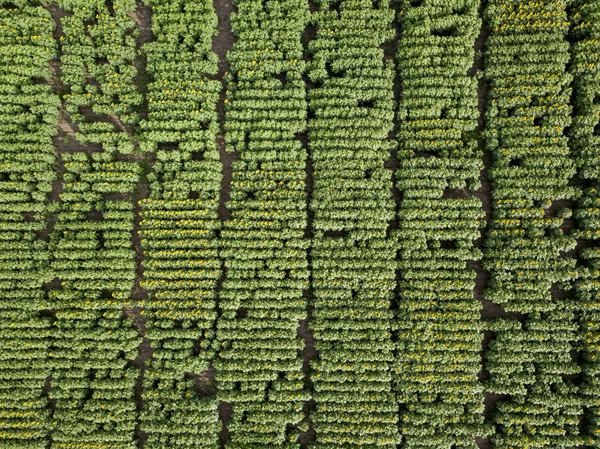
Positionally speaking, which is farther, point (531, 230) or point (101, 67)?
point (101, 67)

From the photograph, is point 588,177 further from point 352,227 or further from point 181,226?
Answer: point 181,226

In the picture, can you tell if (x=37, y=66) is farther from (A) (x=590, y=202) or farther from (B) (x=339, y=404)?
(A) (x=590, y=202)

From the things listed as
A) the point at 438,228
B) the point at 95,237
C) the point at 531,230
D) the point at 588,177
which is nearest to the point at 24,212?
the point at 95,237

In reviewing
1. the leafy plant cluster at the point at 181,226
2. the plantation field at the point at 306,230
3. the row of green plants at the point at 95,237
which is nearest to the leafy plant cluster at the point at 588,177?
the plantation field at the point at 306,230

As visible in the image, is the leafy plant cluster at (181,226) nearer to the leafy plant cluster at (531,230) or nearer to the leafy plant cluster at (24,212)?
the leafy plant cluster at (24,212)

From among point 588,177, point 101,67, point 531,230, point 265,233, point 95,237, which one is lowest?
point 95,237

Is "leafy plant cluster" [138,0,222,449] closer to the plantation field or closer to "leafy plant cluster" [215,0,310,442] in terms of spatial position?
the plantation field

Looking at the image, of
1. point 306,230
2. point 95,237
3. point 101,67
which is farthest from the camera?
point 101,67
